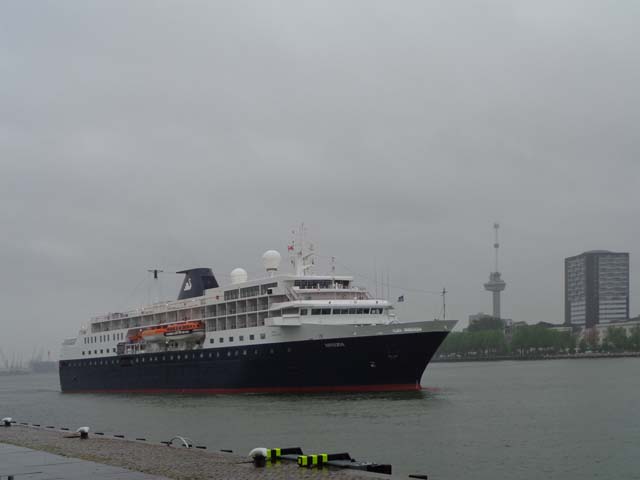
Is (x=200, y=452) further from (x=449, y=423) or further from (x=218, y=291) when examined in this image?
(x=218, y=291)

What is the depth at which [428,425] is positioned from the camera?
114 feet

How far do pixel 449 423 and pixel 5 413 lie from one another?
32.5 m

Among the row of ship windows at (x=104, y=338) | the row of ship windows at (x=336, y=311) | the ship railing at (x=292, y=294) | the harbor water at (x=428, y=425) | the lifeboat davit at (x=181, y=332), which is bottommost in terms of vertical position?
the harbor water at (x=428, y=425)

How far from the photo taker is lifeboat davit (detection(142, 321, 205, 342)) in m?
61.6

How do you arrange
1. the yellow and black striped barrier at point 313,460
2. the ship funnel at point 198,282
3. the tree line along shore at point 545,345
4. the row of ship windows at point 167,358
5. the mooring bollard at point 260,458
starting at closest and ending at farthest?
the yellow and black striped barrier at point 313,460
the mooring bollard at point 260,458
the row of ship windows at point 167,358
the ship funnel at point 198,282
the tree line along shore at point 545,345

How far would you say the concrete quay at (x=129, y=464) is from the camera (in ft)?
58.7

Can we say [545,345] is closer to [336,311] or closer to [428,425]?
[336,311]

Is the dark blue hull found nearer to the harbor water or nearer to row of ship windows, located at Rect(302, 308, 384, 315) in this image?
the harbor water

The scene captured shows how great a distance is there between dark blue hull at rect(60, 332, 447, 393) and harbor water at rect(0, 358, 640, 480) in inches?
54.7

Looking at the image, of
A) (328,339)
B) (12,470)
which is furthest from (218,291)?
(12,470)

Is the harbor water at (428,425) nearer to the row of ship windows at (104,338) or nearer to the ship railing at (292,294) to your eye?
the ship railing at (292,294)

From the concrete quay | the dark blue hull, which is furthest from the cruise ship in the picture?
the concrete quay

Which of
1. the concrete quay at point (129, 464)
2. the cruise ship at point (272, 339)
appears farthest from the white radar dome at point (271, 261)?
the concrete quay at point (129, 464)

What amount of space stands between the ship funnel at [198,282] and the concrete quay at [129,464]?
41.4 metres
